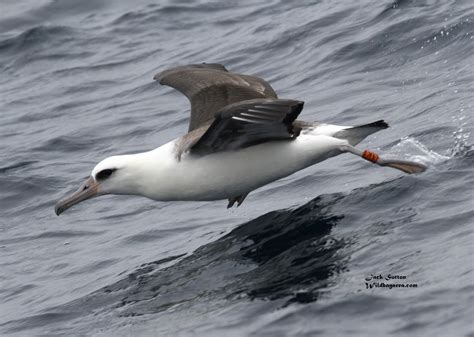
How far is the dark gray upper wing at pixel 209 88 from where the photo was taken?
1142 cm

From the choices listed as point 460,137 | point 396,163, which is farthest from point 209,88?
point 460,137

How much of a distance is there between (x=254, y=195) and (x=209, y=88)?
1.18m

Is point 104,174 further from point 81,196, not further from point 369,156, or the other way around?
point 369,156

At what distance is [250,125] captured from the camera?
941 centimetres

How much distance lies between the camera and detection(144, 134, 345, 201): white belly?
9.98 metres

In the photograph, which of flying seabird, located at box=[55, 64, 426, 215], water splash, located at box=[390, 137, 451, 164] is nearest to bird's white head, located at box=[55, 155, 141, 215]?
flying seabird, located at box=[55, 64, 426, 215]

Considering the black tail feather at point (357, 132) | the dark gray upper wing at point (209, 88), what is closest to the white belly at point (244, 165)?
the black tail feather at point (357, 132)

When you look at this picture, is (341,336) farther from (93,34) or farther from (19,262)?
(93,34)

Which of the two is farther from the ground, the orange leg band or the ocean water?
the orange leg band

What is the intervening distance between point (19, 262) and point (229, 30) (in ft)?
28.1

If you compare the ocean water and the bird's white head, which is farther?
the bird's white head

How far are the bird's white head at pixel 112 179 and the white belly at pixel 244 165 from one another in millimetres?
385

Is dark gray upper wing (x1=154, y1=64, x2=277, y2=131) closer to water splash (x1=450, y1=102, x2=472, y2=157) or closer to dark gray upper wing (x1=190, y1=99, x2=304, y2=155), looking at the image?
dark gray upper wing (x1=190, y1=99, x2=304, y2=155)

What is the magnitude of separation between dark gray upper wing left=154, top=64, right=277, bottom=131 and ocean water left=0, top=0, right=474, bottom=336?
1012 millimetres
